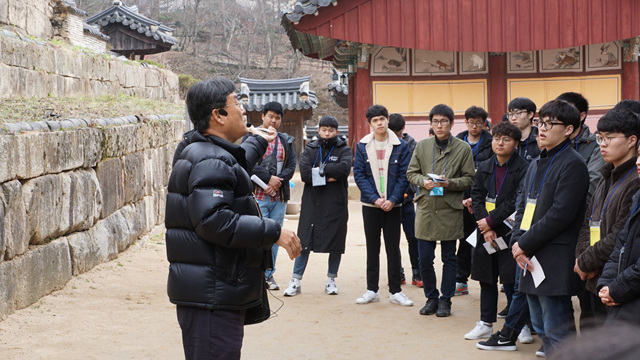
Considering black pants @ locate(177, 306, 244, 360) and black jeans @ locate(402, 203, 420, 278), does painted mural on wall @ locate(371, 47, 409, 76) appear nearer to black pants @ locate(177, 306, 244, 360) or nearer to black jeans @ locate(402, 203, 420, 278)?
black jeans @ locate(402, 203, 420, 278)

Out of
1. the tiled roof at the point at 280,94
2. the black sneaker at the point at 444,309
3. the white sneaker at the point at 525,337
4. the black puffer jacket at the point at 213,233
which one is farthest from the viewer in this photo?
the tiled roof at the point at 280,94

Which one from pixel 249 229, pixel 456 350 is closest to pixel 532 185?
pixel 456 350

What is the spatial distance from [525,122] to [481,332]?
1.88 meters

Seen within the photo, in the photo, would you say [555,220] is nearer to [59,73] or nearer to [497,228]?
[497,228]

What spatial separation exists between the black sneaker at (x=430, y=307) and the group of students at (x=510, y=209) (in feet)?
0.04

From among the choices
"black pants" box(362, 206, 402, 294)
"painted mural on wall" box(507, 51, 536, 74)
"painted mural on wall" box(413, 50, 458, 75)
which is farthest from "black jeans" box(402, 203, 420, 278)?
"painted mural on wall" box(507, 51, 536, 74)

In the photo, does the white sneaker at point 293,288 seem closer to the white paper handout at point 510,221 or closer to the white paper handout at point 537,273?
the white paper handout at point 510,221

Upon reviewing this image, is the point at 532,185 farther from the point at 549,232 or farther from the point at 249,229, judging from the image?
the point at 249,229

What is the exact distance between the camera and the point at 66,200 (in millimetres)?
7051

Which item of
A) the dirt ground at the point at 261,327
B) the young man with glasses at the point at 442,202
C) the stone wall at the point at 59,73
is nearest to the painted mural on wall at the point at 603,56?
the dirt ground at the point at 261,327

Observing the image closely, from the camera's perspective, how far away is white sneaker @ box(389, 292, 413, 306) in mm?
6805

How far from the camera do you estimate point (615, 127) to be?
4.07m

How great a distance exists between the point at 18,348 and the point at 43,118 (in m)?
3.19

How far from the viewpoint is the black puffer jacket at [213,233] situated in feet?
10.3
